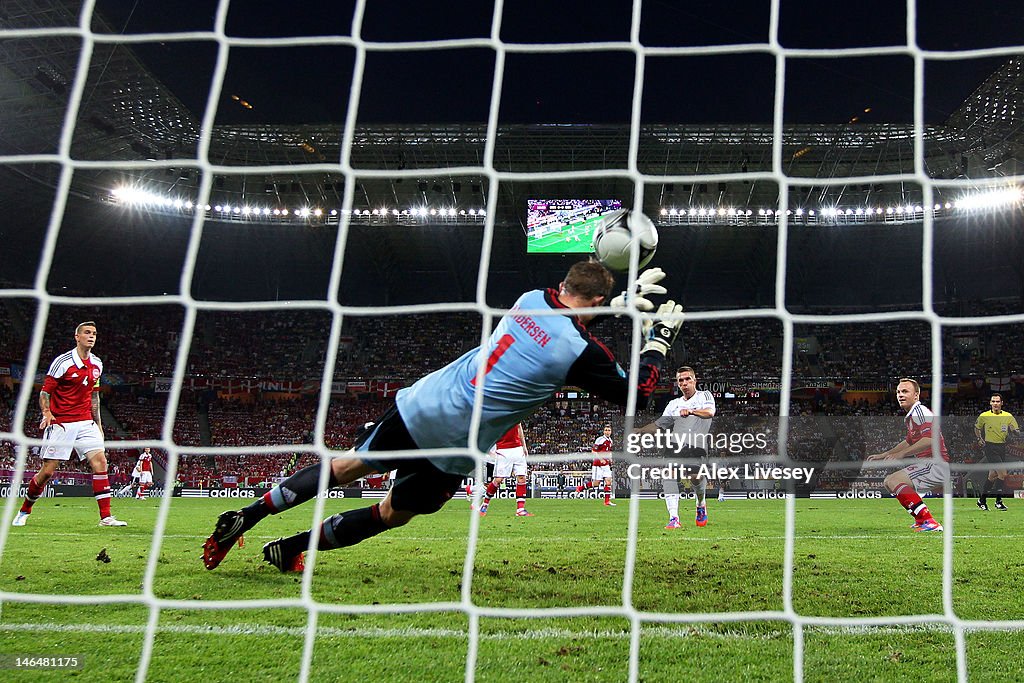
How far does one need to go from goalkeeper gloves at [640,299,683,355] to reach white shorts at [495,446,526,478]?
566cm

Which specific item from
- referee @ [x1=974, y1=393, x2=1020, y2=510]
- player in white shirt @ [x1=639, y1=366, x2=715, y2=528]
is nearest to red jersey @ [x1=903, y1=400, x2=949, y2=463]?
player in white shirt @ [x1=639, y1=366, x2=715, y2=528]

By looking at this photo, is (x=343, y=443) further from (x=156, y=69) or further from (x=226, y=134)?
(x=156, y=69)

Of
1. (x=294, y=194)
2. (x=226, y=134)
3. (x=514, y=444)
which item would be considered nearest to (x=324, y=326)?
(x=294, y=194)

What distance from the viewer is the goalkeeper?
12.5ft

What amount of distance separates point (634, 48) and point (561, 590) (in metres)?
2.87

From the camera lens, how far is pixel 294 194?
76.3 ft

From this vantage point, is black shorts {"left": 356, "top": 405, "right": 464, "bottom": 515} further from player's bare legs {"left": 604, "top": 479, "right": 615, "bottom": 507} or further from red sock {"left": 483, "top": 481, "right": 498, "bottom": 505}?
player's bare legs {"left": 604, "top": 479, "right": 615, "bottom": 507}

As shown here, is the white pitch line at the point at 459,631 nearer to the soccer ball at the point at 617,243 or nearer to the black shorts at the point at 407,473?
the black shorts at the point at 407,473

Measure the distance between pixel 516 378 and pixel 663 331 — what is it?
82 cm

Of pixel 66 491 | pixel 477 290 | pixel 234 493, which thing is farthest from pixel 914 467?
pixel 66 491

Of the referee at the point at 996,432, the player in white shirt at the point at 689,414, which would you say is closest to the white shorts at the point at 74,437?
the player in white shirt at the point at 689,414

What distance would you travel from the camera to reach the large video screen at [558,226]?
21.9m

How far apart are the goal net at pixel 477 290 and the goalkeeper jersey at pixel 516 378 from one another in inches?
16.4

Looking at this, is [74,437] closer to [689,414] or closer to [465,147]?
[689,414]
